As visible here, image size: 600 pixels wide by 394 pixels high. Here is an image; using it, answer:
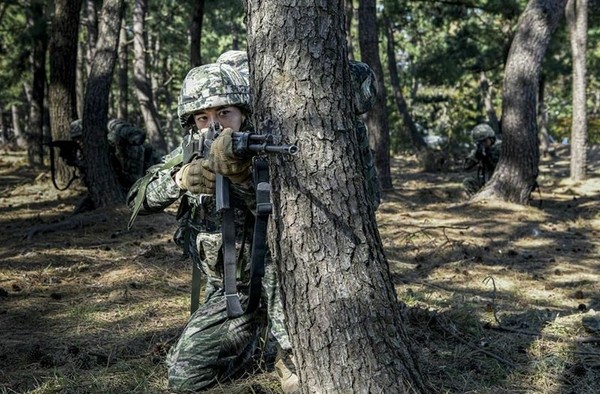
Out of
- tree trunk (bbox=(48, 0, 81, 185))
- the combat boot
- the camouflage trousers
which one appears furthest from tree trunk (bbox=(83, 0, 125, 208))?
the combat boot

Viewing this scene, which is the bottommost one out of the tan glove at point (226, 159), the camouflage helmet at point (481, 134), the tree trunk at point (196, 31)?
the tan glove at point (226, 159)

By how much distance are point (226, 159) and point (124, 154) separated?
260 inches

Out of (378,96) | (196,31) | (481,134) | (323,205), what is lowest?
(323,205)

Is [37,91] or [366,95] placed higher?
[37,91]

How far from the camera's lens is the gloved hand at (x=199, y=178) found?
9.32 ft

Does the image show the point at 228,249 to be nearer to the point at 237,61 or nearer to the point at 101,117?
the point at 237,61

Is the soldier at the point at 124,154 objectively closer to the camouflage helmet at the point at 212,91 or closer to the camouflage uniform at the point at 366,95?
the camouflage helmet at the point at 212,91

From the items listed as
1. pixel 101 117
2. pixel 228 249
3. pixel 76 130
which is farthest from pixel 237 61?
pixel 76 130

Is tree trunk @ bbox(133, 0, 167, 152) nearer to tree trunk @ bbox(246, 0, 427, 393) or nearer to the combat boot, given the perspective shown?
the combat boot

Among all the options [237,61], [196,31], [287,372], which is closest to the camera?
[287,372]

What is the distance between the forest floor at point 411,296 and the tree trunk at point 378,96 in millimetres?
1123

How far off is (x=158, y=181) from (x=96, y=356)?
1135 millimetres

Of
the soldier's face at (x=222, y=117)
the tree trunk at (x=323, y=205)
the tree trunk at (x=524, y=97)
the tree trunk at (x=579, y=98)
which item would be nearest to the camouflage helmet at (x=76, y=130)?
the tree trunk at (x=524, y=97)

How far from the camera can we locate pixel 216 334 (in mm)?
3318
